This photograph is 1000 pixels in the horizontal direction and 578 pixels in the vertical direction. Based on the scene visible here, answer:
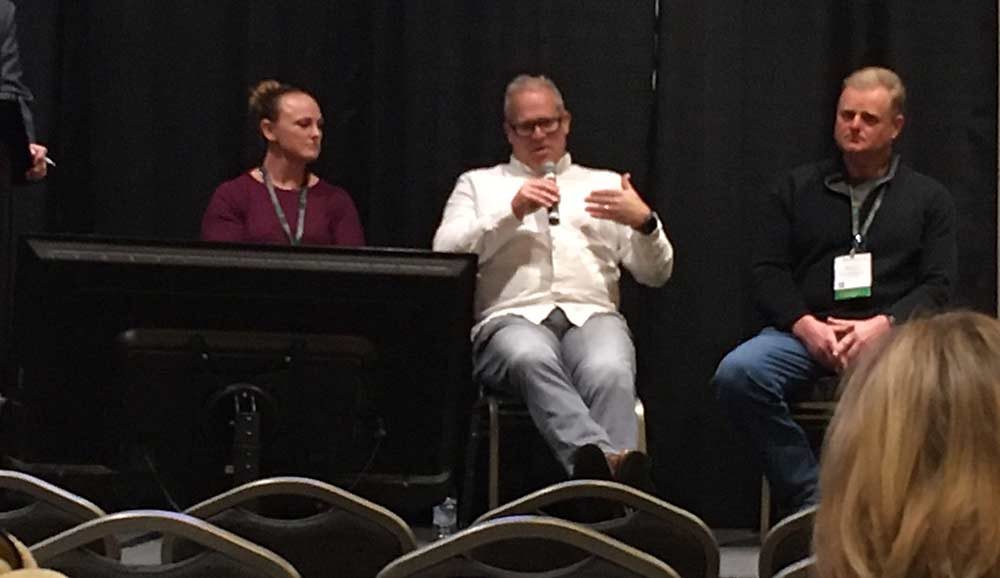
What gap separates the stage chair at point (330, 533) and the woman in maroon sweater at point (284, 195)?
2176 millimetres

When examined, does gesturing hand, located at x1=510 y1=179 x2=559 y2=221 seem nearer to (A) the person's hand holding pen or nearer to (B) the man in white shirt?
(B) the man in white shirt

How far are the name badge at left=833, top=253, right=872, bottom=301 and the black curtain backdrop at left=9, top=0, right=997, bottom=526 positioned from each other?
49 cm

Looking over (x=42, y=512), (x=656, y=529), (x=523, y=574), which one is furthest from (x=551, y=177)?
(x=523, y=574)

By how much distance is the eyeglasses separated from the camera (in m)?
4.07

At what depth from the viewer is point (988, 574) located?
89 cm

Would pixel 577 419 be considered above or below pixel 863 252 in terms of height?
below

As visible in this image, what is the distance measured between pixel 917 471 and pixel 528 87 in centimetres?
326

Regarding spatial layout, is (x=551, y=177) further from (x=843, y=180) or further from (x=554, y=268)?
(x=843, y=180)

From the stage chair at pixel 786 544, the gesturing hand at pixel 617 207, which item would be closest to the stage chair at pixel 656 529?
the stage chair at pixel 786 544

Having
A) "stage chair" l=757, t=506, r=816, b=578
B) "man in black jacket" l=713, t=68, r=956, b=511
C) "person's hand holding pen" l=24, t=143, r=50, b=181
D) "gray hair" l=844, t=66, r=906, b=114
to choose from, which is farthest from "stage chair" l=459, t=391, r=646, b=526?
"stage chair" l=757, t=506, r=816, b=578

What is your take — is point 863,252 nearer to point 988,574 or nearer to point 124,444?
point 124,444

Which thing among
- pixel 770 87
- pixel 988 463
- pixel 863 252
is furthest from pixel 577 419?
pixel 988 463

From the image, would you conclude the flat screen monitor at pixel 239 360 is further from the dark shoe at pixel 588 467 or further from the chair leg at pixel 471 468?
the chair leg at pixel 471 468

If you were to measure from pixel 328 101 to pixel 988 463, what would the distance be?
376 centimetres
